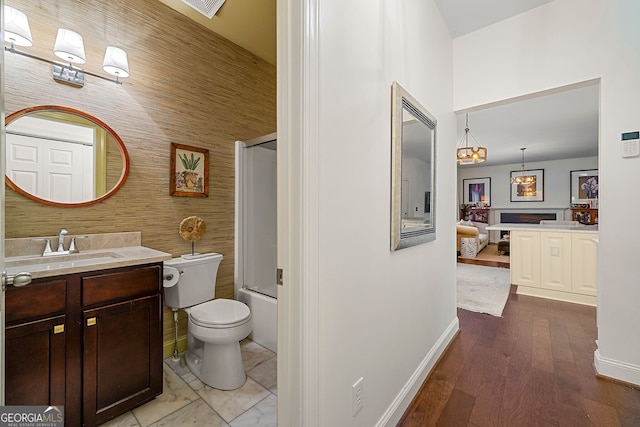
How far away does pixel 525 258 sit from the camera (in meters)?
3.66

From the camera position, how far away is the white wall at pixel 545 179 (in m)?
7.31

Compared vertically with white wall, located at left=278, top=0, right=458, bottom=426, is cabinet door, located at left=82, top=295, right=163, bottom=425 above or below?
below

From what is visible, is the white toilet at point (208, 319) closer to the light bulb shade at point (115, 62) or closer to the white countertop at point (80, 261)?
the white countertop at point (80, 261)

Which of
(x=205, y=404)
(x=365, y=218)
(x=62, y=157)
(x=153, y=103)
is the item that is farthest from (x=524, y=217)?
(x=62, y=157)

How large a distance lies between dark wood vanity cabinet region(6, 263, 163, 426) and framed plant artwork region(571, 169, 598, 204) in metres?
9.57

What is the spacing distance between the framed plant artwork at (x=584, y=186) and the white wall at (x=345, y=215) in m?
8.20

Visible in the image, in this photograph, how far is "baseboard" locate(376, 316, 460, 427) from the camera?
4.56ft

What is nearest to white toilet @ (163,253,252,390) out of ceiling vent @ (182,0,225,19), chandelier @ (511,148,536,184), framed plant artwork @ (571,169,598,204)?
ceiling vent @ (182,0,225,19)

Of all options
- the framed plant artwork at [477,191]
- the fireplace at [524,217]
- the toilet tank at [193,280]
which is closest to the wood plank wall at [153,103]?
the toilet tank at [193,280]

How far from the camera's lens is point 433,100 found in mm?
2008

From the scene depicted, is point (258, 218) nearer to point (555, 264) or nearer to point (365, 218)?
point (365, 218)

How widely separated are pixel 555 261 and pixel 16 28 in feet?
17.1

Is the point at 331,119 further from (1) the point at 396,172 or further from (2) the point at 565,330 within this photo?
(2) the point at 565,330

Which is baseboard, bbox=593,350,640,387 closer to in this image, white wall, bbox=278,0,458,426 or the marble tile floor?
white wall, bbox=278,0,458,426
